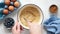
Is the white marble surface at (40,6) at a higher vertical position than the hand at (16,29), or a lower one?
higher

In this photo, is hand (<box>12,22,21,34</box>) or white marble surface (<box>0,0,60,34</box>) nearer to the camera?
hand (<box>12,22,21,34</box>)

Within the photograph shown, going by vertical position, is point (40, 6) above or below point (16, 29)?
above

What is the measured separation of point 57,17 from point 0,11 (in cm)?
39

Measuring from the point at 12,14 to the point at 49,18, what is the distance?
25 cm

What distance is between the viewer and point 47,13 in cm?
110

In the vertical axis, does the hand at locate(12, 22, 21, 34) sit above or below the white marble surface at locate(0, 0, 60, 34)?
below

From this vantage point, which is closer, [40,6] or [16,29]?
[16,29]

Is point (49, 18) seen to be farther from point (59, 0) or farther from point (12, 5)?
point (12, 5)

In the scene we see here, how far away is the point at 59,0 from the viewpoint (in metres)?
1.11

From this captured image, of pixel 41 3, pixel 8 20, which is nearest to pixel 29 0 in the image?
pixel 41 3

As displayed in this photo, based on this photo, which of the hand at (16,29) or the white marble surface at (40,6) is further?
the white marble surface at (40,6)

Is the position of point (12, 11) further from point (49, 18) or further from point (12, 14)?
point (49, 18)

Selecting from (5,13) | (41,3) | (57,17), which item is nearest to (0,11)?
(5,13)

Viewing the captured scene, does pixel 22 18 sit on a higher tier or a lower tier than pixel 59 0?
lower
